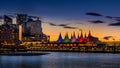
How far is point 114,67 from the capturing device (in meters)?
67.4

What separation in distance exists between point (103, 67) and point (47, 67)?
10176 millimetres

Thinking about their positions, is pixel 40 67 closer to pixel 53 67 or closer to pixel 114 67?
pixel 53 67

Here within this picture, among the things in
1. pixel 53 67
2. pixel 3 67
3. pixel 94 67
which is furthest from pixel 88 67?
pixel 3 67

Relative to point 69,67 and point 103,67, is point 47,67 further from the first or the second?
point 103,67

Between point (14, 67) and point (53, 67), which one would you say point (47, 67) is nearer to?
point (53, 67)

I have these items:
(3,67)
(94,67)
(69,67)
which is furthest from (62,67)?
(3,67)

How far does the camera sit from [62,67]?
67750 mm

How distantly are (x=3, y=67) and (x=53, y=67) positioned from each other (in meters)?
9.13

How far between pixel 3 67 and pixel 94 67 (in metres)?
16.3

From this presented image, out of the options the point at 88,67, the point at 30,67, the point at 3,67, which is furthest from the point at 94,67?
the point at 3,67

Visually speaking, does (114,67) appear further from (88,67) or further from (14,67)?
(14,67)

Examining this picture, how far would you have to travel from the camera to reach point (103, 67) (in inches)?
2682

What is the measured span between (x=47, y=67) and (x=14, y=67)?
6.10 metres

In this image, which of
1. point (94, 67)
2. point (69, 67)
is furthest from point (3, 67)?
point (94, 67)
